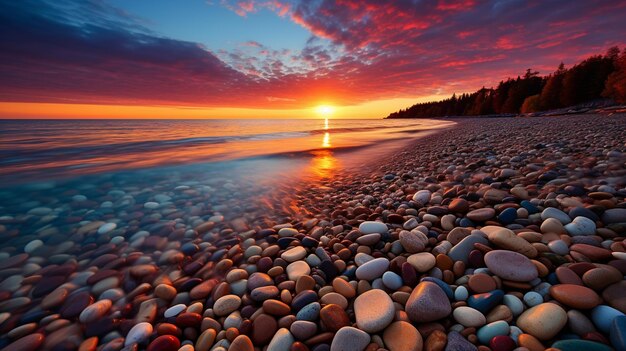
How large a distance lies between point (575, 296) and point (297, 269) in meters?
1.96

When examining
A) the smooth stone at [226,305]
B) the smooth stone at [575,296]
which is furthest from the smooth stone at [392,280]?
the smooth stone at [226,305]

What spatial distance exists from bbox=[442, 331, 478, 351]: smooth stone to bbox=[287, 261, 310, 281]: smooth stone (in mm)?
1214

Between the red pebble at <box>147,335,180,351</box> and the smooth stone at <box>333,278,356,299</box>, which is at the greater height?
the smooth stone at <box>333,278,356,299</box>

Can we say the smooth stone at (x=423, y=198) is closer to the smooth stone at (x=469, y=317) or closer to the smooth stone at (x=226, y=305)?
the smooth stone at (x=469, y=317)

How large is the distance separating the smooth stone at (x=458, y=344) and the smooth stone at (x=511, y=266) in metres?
0.67

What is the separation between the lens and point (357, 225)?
320 cm

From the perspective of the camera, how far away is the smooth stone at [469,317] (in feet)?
5.02

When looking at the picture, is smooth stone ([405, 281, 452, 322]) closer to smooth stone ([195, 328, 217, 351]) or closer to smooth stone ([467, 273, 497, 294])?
smooth stone ([467, 273, 497, 294])

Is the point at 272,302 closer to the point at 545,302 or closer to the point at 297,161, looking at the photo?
the point at 545,302

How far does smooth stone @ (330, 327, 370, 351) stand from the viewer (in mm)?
1508

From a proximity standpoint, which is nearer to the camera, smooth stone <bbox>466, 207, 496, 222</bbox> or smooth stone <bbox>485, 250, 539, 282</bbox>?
smooth stone <bbox>485, 250, 539, 282</bbox>

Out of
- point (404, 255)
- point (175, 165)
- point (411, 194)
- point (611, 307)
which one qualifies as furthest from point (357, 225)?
point (175, 165)

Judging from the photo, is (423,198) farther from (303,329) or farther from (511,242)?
(303,329)

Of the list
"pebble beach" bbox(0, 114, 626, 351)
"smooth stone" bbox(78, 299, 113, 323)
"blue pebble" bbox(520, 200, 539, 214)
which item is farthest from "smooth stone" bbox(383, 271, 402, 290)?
"smooth stone" bbox(78, 299, 113, 323)
